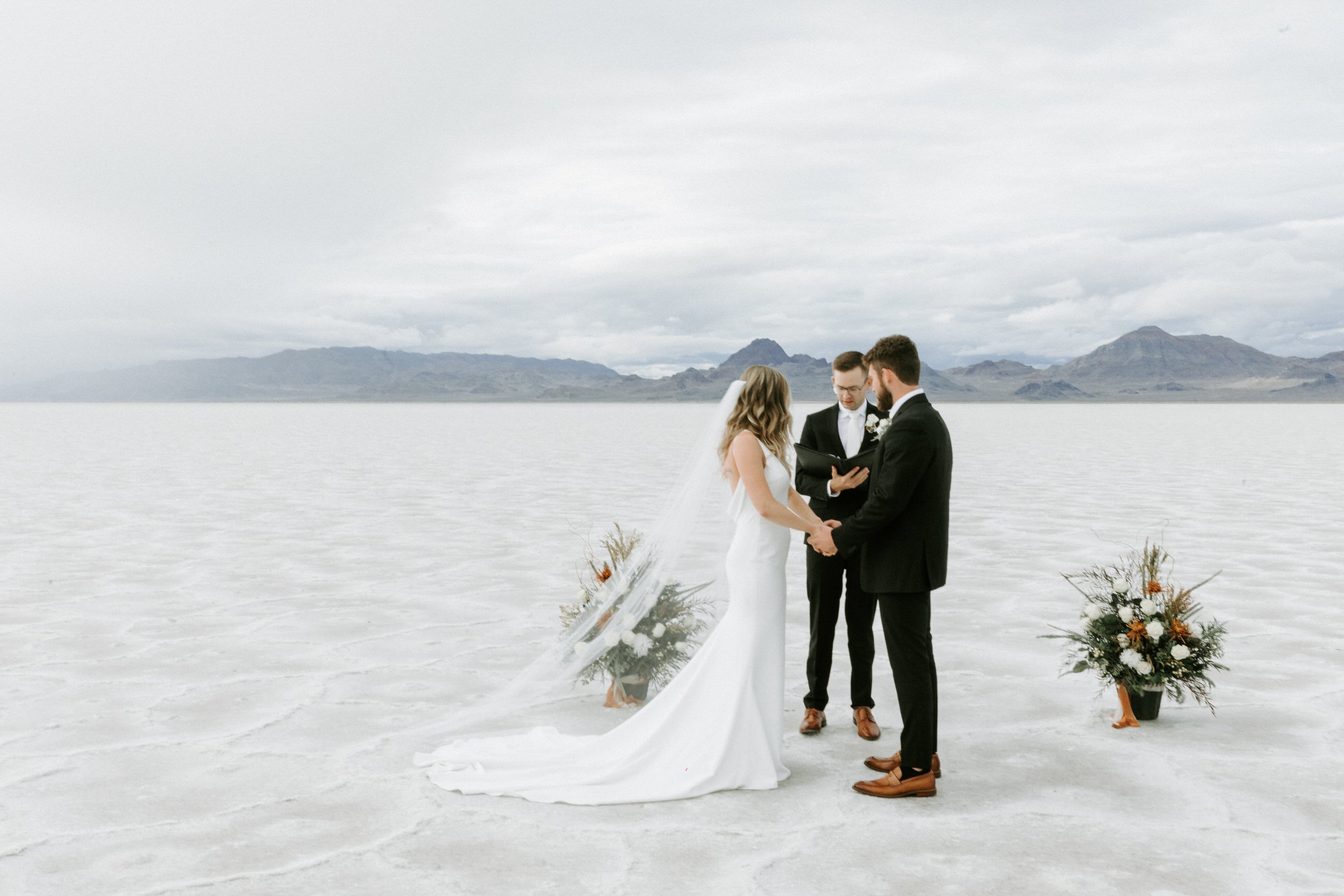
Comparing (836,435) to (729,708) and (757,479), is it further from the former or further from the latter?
(729,708)

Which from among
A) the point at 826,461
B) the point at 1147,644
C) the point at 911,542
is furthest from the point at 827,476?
the point at 1147,644

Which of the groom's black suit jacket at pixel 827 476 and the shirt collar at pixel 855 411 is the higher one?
the shirt collar at pixel 855 411

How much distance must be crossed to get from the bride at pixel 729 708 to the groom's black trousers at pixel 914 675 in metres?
0.53

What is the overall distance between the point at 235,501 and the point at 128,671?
10577 millimetres

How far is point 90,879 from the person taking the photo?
3777 millimetres

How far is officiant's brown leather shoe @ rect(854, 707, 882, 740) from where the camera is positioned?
17.6 feet

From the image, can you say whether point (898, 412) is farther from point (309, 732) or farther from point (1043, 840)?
point (309, 732)

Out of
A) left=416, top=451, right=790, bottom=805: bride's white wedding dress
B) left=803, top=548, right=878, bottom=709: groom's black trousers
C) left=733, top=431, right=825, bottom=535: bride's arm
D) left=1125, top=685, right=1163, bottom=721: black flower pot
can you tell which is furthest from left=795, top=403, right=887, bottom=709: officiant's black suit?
left=1125, top=685, right=1163, bottom=721: black flower pot

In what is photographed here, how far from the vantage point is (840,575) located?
5543 mm

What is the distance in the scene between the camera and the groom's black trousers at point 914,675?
14.9ft

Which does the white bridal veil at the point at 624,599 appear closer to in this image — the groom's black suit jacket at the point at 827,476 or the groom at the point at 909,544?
the groom's black suit jacket at the point at 827,476

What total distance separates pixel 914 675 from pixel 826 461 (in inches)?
48.3

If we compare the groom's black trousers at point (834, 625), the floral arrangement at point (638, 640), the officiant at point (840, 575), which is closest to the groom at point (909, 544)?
the officiant at point (840, 575)

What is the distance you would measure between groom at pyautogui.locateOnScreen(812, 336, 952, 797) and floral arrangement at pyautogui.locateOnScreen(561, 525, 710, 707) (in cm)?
144
